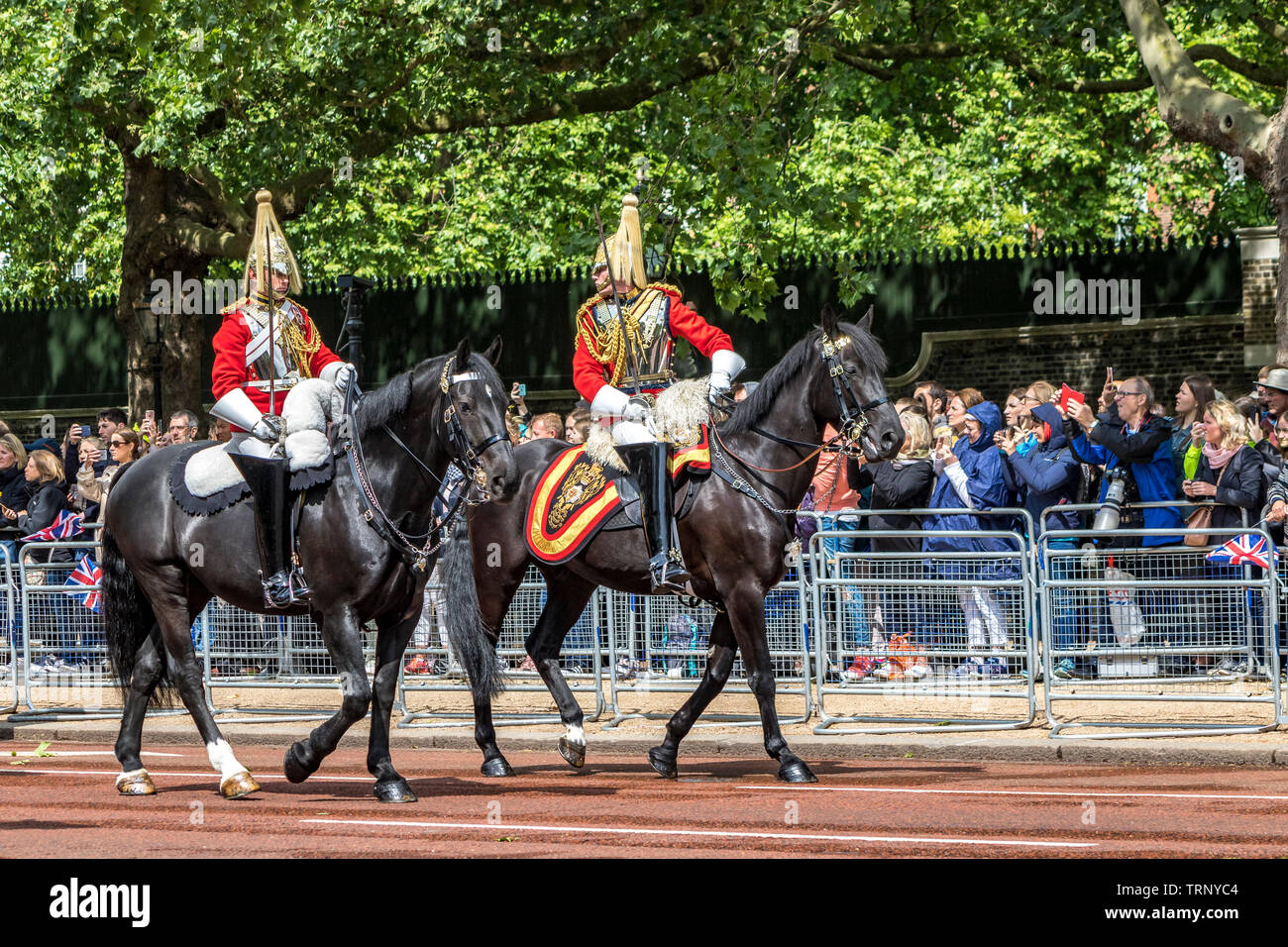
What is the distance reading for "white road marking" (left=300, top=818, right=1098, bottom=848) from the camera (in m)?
8.38

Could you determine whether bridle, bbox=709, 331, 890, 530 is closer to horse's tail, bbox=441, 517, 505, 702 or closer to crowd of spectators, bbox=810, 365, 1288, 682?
horse's tail, bbox=441, 517, 505, 702

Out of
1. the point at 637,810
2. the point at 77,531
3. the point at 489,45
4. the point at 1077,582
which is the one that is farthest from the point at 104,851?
the point at 489,45

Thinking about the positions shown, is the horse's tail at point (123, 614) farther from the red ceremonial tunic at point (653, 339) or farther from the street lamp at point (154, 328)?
the street lamp at point (154, 328)

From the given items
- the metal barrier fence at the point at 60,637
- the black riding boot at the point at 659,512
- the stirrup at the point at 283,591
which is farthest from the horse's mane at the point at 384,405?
the metal barrier fence at the point at 60,637

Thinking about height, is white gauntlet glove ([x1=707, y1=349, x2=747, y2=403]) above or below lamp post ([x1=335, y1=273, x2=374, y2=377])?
below

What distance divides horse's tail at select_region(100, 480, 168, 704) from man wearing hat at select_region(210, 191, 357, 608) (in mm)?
1223

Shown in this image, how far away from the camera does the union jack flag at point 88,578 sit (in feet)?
49.8

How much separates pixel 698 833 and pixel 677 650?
4.89 metres

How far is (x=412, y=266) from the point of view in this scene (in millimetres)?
36469

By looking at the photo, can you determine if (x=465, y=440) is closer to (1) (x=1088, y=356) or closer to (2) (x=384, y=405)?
(2) (x=384, y=405)

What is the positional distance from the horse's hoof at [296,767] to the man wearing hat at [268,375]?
0.80 metres

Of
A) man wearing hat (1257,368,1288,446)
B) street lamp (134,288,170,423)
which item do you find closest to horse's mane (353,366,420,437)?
man wearing hat (1257,368,1288,446)

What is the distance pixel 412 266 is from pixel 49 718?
21.8 m

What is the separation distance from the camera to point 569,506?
12.0 meters
